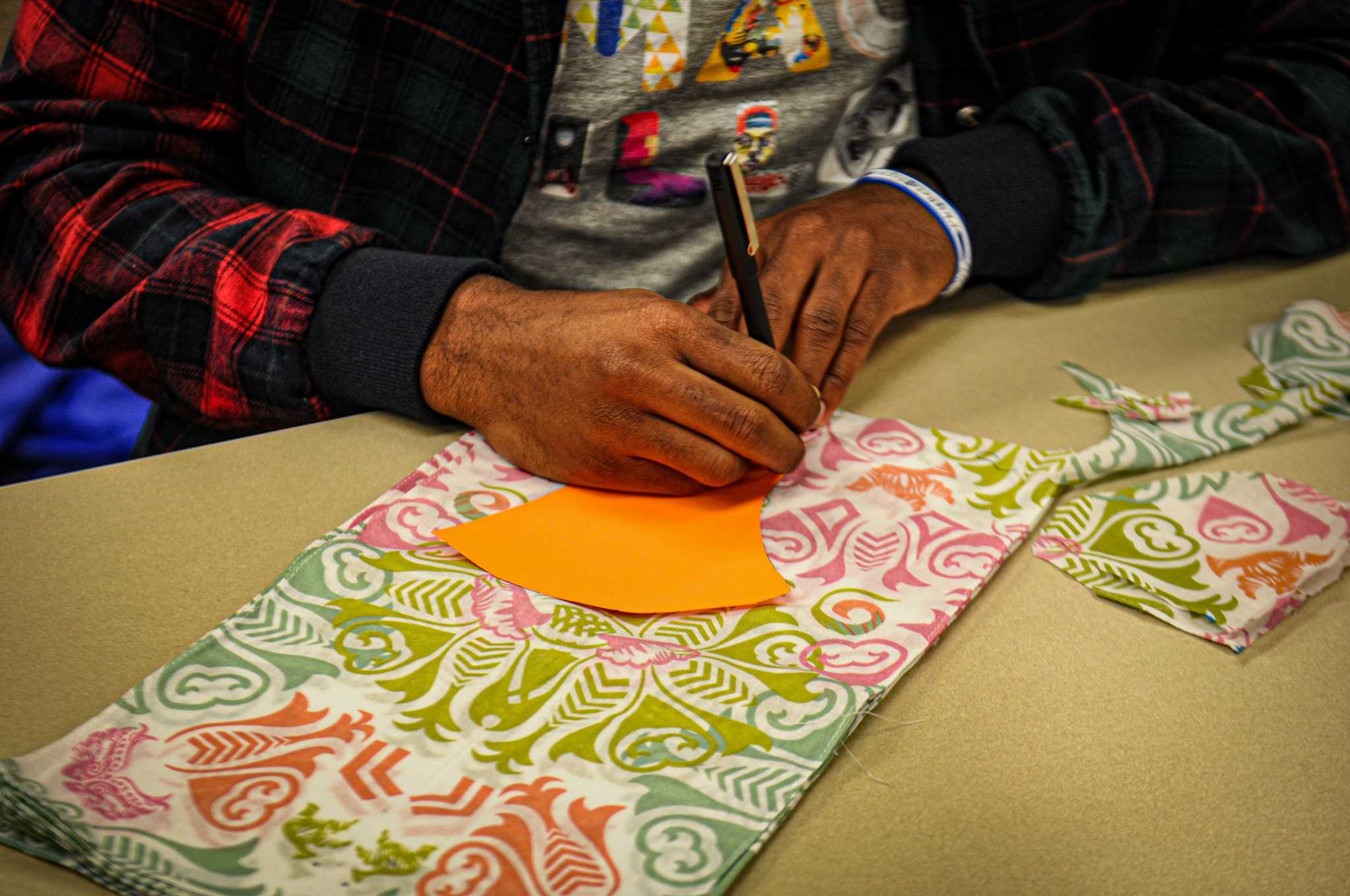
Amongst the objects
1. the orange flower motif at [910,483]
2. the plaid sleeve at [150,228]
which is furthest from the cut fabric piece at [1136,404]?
the plaid sleeve at [150,228]

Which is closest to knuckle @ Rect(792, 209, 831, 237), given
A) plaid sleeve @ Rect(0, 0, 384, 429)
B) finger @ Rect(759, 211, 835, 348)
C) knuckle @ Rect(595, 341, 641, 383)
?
finger @ Rect(759, 211, 835, 348)

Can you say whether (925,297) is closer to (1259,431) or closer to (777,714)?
(1259,431)

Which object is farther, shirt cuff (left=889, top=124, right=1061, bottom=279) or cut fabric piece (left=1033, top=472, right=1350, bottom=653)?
shirt cuff (left=889, top=124, right=1061, bottom=279)

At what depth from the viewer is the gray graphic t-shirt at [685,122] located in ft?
2.89

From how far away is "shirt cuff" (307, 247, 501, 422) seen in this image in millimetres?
753

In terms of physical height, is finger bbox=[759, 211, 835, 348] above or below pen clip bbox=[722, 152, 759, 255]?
below

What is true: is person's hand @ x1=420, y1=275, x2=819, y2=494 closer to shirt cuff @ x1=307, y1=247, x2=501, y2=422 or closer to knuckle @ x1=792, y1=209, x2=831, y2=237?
shirt cuff @ x1=307, y1=247, x2=501, y2=422

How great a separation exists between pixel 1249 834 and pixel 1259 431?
39 centimetres

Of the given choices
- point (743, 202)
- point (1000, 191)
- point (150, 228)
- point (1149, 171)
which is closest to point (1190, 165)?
point (1149, 171)

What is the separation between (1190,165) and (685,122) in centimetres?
51

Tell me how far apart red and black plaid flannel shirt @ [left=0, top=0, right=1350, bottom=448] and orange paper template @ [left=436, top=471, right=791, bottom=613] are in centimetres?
18

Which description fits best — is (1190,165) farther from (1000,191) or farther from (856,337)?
(856,337)

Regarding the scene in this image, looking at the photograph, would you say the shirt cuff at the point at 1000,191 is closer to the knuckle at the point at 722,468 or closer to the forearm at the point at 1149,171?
Answer: the forearm at the point at 1149,171

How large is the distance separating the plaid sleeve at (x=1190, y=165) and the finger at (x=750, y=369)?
37 centimetres
